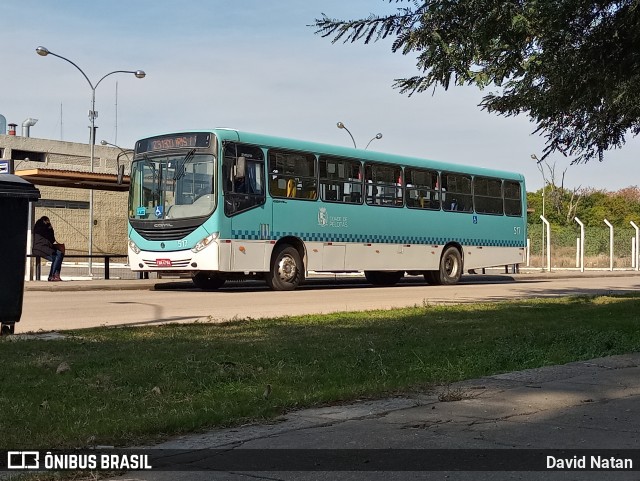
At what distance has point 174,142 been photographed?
74.2ft

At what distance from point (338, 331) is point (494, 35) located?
430 cm

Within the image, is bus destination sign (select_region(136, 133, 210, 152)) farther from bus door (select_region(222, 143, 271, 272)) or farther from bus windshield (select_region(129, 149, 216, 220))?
bus door (select_region(222, 143, 271, 272))

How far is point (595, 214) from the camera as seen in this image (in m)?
90.5

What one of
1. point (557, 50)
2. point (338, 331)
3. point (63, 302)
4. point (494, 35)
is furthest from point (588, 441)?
point (63, 302)

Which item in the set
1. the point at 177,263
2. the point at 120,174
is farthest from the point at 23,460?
the point at 120,174

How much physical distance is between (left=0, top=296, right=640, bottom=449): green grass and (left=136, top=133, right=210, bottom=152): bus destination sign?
9.09 metres

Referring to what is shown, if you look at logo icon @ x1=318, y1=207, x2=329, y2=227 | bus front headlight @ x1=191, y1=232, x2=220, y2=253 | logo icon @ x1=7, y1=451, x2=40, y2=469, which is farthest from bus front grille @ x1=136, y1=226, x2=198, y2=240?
logo icon @ x1=7, y1=451, x2=40, y2=469

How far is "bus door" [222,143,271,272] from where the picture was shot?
22.1 metres

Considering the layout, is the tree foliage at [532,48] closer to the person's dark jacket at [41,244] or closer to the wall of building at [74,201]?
the person's dark jacket at [41,244]

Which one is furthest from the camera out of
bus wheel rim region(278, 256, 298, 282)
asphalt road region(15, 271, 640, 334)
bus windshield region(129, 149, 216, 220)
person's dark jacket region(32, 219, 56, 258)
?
person's dark jacket region(32, 219, 56, 258)

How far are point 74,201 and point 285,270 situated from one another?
41.2 m

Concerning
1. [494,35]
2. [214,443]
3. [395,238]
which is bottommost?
[214,443]

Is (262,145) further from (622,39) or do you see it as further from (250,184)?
(622,39)

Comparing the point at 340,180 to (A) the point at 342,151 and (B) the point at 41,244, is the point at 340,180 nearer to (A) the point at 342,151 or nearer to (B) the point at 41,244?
(A) the point at 342,151
